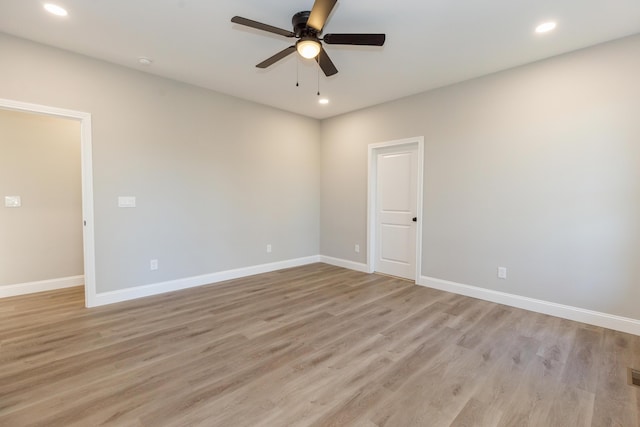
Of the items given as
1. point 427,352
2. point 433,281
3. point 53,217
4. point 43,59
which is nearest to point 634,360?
point 427,352

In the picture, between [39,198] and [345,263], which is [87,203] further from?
[345,263]

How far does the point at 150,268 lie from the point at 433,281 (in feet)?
12.7

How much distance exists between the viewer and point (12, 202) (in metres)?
3.75

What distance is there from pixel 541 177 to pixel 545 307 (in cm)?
146

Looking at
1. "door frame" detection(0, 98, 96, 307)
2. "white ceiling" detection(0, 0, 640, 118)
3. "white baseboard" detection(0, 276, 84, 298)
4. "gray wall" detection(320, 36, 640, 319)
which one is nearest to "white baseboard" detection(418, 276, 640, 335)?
"gray wall" detection(320, 36, 640, 319)

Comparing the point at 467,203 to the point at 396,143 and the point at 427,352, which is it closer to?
the point at 396,143

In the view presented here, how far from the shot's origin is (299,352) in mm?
2428

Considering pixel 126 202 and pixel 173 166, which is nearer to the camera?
pixel 126 202

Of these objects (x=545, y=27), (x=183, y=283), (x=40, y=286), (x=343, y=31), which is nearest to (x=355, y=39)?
(x=343, y=31)

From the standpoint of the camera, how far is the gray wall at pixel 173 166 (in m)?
3.18

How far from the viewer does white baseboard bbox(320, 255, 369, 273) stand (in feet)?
16.7

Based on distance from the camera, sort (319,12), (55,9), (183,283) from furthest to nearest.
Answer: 1. (183,283)
2. (55,9)
3. (319,12)

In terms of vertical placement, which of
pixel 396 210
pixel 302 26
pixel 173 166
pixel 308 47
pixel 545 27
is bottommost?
pixel 396 210

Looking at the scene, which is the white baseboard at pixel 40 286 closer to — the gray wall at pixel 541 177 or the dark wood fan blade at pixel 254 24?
the dark wood fan blade at pixel 254 24
